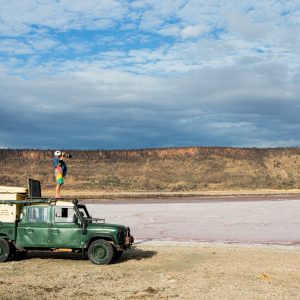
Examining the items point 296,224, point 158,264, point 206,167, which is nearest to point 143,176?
point 206,167

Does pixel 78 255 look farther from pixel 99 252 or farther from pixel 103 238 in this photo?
pixel 103 238

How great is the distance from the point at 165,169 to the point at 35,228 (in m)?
78.1

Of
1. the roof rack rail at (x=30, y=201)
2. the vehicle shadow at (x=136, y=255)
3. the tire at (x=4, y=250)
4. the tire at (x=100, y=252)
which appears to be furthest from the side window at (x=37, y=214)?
the vehicle shadow at (x=136, y=255)

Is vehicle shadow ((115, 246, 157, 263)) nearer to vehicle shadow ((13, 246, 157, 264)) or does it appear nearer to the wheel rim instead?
vehicle shadow ((13, 246, 157, 264))

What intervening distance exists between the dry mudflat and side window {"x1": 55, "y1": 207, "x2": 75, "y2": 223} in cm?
130

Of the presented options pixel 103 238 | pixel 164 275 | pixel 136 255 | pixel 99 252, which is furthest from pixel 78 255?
pixel 164 275

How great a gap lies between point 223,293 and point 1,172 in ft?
262

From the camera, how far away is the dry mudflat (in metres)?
10.4

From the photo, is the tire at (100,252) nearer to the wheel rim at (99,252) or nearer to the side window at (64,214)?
the wheel rim at (99,252)

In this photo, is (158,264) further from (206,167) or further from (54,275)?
(206,167)

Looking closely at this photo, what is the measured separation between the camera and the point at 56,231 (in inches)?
555

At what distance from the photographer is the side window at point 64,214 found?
1425 centimetres

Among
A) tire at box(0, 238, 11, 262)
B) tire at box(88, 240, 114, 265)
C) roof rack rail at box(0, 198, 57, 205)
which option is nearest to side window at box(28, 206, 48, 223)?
roof rack rail at box(0, 198, 57, 205)

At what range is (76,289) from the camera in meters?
10.8
